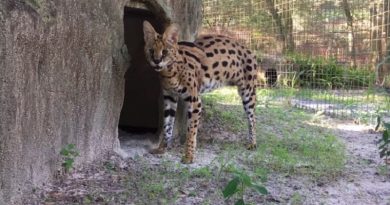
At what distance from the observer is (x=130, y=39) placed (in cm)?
827

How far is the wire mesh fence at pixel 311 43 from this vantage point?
1142cm

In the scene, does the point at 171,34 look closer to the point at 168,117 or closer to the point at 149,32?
the point at 149,32

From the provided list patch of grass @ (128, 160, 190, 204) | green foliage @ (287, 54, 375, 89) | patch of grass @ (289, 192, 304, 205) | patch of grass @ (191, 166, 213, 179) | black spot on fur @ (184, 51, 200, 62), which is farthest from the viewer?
green foliage @ (287, 54, 375, 89)

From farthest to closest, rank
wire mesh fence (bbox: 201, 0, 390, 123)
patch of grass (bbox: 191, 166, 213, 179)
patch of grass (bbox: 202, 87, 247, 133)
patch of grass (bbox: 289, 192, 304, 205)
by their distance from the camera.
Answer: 1. wire mesh fence (bbox: 201, 0, 390, 123)
2. patch of grass (bbox: 202, 87, 247, 133)
3. patch of grass (bbox: 191, 166, 213, 179)
4. patch of grass (bbox: 289, 192, 304, 205)

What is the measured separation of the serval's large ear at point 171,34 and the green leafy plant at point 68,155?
165cm

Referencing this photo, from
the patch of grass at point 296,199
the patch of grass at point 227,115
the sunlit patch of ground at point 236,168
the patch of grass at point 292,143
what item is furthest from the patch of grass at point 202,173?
the patch of grass at point 227,115

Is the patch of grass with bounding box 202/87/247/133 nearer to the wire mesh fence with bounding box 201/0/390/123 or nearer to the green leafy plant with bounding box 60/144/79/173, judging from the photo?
the wire mesh fence with bounding box 201/0/390/123

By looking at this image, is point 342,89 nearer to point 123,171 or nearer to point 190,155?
point 190,155

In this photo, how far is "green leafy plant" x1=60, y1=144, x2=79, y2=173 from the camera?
531cm

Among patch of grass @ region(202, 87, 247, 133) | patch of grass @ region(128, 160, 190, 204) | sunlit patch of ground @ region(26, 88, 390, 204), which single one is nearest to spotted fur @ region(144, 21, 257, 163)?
sunlit patch of ground @ region(26, 88, 390, 204)

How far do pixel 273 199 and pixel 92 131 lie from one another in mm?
1854

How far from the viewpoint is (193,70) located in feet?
22.8

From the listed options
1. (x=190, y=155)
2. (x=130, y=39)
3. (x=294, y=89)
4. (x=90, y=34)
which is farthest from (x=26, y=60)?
(x=294, y=89)

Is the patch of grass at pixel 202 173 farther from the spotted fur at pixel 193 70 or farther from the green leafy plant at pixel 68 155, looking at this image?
the green leafy plant at pixel 68 155
